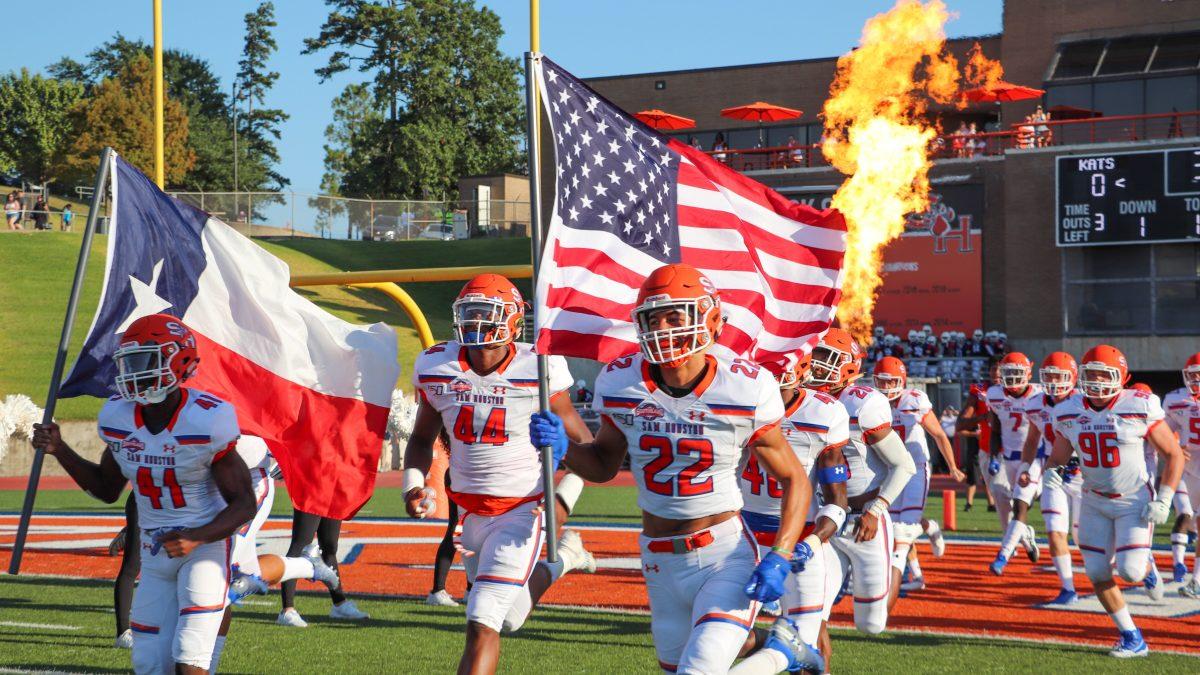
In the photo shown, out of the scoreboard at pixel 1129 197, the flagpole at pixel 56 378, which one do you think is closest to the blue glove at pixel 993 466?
the flagpole at pixel 56 378

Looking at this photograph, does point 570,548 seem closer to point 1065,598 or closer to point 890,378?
point 890,378

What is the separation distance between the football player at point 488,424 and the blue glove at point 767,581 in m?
1.81

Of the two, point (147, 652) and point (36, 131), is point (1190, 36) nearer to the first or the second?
point (147, 652)

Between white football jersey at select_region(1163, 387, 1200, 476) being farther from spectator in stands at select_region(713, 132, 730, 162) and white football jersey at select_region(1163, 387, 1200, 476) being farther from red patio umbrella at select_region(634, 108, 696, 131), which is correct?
red patio umbrella at select_region(634, 108, 696, 131)

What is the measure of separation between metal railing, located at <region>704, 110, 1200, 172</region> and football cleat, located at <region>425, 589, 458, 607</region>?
25512 mm

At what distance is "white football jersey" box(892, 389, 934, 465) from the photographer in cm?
1231

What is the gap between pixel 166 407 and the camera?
19.7 feet

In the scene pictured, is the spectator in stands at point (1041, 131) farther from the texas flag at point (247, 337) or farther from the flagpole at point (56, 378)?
the flagpole at point (56, 378)

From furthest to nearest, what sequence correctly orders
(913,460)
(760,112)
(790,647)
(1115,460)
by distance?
(760,112), (913,460), (1115,460), (790,647)

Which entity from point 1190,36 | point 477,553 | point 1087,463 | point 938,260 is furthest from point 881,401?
point 1190,36

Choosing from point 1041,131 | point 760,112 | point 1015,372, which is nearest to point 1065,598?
point 1015,372

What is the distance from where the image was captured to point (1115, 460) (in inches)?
371

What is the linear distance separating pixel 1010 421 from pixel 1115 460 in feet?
15.9

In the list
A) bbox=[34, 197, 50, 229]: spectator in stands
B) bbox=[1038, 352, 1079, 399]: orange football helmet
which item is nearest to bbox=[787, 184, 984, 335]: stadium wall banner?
bbox=[1038, 352, 1079, 399]: orange football helmet
